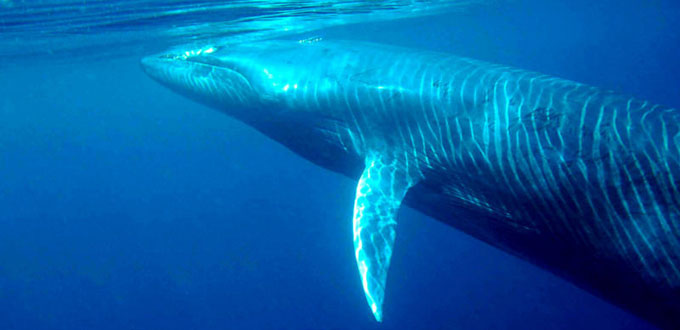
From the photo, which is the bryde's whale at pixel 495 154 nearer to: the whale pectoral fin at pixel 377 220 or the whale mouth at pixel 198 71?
the whale pectoral fin at pixel 377 220

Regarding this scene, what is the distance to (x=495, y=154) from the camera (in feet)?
15.2

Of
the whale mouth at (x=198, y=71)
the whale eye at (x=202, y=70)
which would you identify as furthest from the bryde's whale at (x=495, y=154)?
the whale eye at (x=202, y=70)

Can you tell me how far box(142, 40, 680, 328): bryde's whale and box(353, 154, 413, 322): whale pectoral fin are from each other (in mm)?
13

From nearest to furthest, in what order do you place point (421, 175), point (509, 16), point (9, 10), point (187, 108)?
point (421, 175) → point (9, 10) → point (509, 16) → point (187, 108)

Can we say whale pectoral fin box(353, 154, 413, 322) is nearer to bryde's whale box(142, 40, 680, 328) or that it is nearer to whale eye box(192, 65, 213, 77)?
bryde's whale box(142, 40, 680, 328)

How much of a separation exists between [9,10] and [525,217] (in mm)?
12309

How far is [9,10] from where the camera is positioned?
442 inches

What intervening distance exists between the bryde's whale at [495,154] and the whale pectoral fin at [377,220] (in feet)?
0.04

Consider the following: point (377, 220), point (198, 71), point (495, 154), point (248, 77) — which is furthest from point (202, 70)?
point (495, 154)

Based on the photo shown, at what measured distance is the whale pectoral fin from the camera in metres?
4.89

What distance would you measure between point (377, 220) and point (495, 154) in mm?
1426

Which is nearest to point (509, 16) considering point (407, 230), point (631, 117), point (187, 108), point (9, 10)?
point (407, 230)

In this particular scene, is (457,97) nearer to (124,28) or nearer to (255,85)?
(255,85)

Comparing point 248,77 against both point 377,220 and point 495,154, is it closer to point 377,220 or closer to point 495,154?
point 377,220
